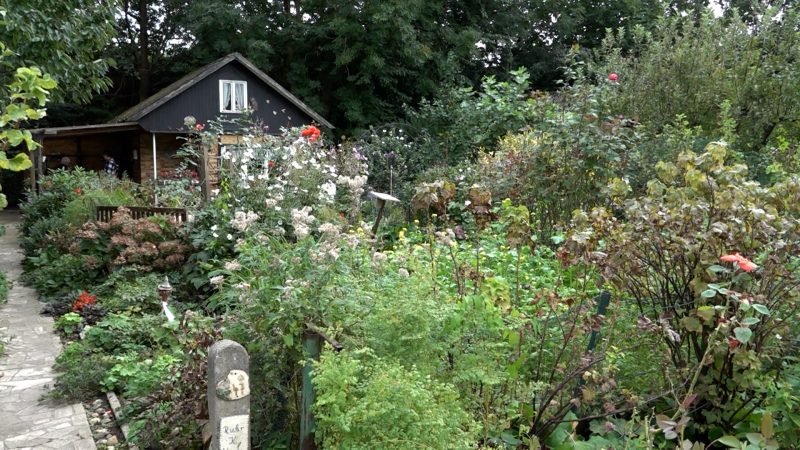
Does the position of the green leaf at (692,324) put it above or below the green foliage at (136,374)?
above

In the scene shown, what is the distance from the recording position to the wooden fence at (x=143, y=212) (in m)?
8.28

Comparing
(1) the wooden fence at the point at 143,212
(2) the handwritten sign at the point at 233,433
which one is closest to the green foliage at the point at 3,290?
(1) the wooden fence at the point at 143,212

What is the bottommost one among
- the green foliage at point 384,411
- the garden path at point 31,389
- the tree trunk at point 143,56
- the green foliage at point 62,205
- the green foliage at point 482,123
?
the garden path at point 31,389

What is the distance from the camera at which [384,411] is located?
2.29 meters

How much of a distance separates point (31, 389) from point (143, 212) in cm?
377

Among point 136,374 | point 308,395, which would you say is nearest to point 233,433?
point 308,395

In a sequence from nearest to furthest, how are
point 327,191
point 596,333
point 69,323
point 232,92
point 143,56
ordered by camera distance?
1. point 596,333
2. point 69,323
3. point 327,191
4. point 232,92
5. point 143,56

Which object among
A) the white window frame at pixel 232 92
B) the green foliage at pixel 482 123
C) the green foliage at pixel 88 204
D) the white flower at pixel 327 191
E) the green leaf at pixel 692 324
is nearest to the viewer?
the green leaf at pixel 692 324

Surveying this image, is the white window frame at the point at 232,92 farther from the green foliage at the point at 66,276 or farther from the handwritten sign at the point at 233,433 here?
the handwritten sign at the point at 233,433

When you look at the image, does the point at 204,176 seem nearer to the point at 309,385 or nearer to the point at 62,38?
the point at 62,38

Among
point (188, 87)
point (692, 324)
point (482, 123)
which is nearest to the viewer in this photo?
point (692, 324)

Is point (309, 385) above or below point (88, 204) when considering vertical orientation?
above

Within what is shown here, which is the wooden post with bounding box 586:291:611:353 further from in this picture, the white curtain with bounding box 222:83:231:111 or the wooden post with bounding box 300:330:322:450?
the white curtain with bounding box 222:83:231:111

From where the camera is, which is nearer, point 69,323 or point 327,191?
point 69,323
